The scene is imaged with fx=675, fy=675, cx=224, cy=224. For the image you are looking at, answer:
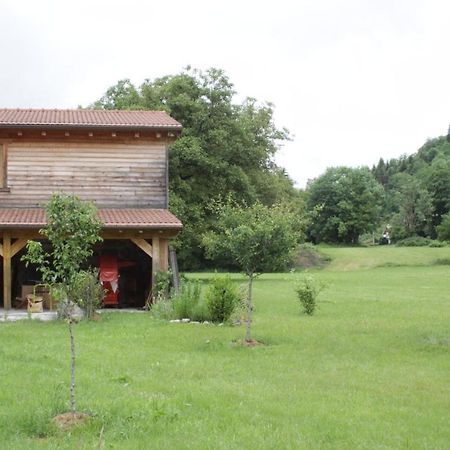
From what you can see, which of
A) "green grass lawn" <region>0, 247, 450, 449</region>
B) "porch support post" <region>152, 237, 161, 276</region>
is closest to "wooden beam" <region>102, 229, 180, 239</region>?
"porch support post" <region>152, 237, 161, 276</region>

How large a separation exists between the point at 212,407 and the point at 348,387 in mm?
2392

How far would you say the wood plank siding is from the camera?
22516 mm

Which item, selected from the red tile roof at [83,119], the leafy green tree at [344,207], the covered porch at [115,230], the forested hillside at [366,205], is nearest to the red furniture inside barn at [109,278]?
the covered porch at [115,230]

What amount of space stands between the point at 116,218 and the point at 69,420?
44.9ft

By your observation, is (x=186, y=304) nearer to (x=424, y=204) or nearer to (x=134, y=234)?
(x=134, y=234)

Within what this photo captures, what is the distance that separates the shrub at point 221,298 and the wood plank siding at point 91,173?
6561 mm

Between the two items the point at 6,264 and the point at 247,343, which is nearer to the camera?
the point at 247,343

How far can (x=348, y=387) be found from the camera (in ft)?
32.2

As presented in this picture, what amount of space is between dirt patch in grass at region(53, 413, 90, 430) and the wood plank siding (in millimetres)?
15408

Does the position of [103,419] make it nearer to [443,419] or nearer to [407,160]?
[443,419]

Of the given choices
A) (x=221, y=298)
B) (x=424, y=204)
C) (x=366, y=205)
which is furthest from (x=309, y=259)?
(x=221, y=298)

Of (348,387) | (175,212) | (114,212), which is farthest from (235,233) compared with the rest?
(175,212)

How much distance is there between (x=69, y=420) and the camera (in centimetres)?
767

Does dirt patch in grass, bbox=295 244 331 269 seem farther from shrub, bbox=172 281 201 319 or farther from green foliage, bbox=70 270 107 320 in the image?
green foliage, bbox=70 270 107 320
